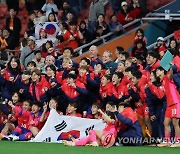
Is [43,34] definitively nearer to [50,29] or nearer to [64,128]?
[50,29]

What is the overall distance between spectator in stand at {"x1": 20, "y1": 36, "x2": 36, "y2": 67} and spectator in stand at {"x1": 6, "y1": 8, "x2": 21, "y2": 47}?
5.32 ft

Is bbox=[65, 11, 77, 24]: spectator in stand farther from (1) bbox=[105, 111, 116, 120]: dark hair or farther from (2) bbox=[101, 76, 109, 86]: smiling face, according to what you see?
(1) bbox=[105, 111, 116, 120]: dark hair

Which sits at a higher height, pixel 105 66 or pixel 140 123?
pixel 105 66

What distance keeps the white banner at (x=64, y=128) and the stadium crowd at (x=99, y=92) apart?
0.21 m

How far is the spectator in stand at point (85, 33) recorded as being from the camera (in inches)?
851

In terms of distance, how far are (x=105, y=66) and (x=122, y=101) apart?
3.60 feet

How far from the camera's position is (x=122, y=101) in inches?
690

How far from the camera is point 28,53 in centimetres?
→ 2133

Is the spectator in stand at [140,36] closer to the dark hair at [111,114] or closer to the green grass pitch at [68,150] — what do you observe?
the dark hair at [111,114]

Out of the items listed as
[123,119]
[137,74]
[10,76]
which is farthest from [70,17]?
[123,119]

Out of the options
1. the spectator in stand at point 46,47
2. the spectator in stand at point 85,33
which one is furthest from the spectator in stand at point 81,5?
the spectator in stand at point 46,47

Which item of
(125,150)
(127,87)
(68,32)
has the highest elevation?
(68,32)

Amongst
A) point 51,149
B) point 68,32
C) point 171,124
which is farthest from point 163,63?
point 68,32

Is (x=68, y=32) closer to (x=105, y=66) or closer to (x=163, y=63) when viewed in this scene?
(x=105, y=66)
